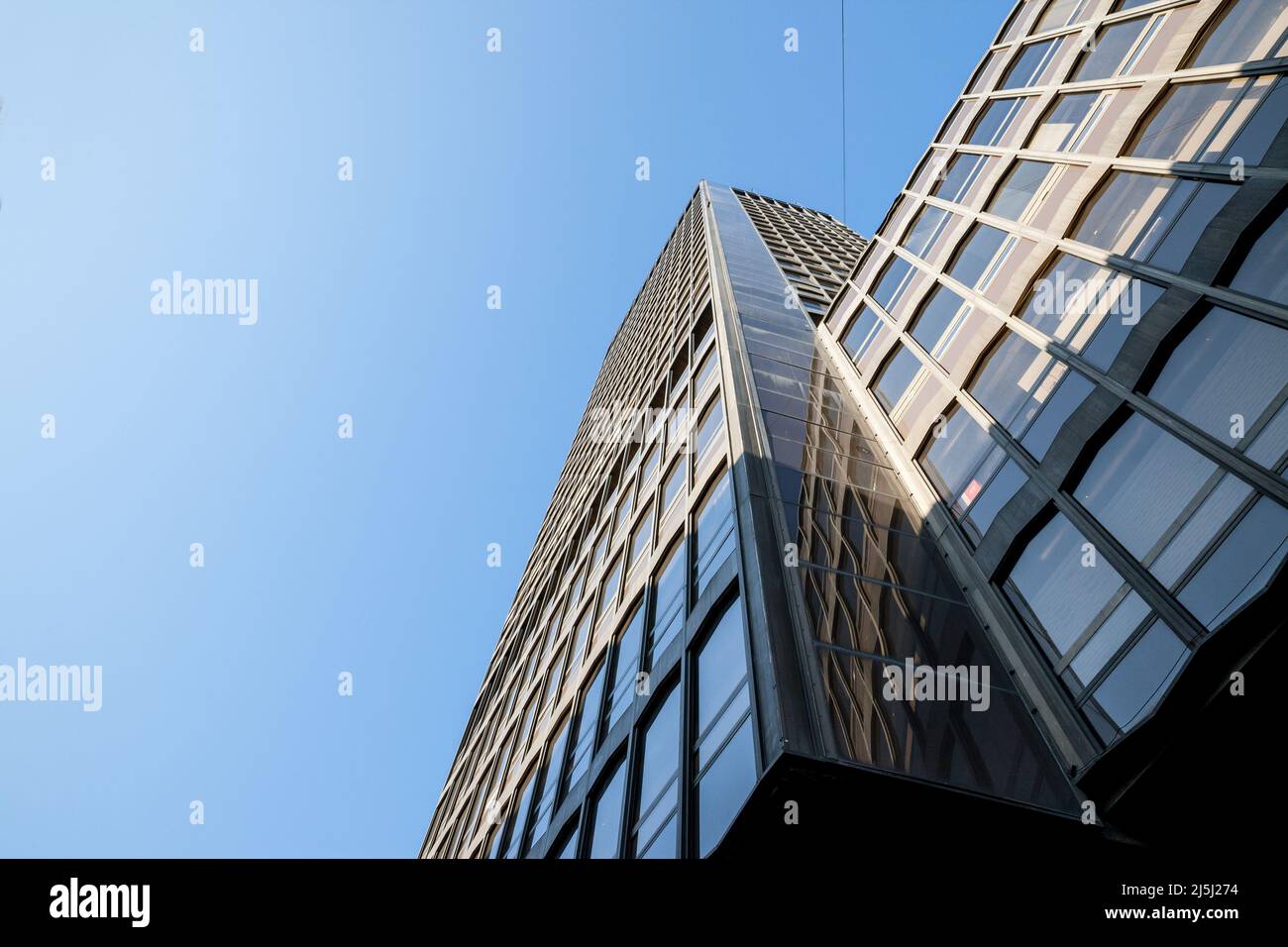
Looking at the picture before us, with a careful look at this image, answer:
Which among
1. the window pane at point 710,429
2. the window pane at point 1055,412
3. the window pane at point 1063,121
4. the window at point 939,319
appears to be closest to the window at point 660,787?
the window pane at point 710,429

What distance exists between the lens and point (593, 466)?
36.1 meters

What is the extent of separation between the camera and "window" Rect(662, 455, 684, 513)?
20328 mm

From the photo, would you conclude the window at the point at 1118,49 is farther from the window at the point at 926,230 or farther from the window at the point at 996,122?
the window at the point at 926,230

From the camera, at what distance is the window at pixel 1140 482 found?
1123 cm

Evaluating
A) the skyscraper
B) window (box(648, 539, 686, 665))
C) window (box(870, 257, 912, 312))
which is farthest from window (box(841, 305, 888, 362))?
window (box(648, 539, 686, 665))

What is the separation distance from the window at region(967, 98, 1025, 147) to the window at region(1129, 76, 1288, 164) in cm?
639

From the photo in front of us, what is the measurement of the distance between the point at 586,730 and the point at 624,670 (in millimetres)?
1717

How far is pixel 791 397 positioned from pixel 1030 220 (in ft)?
19.2

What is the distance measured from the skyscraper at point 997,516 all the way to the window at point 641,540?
0.13 m

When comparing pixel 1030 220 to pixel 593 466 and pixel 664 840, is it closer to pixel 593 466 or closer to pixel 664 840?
pixel 664 840

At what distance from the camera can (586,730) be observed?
18562mm

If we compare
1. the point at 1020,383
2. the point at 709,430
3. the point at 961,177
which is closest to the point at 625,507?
the point at 709,430

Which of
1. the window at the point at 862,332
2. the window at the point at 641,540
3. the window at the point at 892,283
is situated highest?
the window at the point at 892,283
